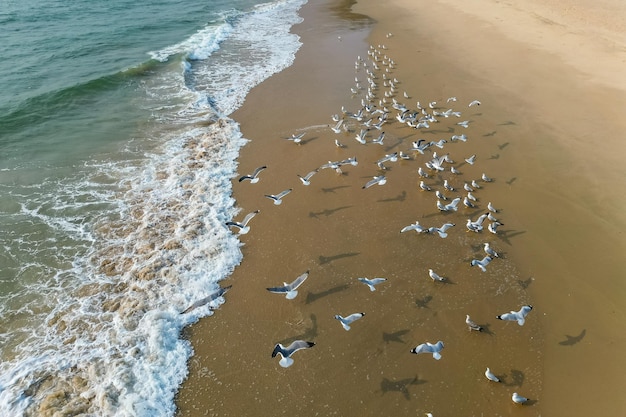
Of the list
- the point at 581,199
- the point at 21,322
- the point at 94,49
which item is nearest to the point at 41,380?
the point at 21,322

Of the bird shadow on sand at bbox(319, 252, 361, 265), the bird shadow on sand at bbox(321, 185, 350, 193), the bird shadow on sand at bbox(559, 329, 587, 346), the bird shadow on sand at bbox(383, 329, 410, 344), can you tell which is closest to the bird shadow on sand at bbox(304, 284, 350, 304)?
the bird shadow on sand at bbox(319, 252, 361, 265)

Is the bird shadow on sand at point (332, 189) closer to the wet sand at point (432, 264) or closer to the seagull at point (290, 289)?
the wet sand at point (432, 264)

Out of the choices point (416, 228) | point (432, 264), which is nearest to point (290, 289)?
point (432, 264)

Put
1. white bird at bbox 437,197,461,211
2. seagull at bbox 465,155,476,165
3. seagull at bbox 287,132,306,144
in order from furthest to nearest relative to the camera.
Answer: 1. seagull at bbox 287,132,306,144
2. seagull at bbox 465,155,476,165
3. white bird at bbox 437,197,461,211

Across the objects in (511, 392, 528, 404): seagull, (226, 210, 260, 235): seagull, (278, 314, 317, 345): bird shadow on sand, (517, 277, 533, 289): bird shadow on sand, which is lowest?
(511, 392, 528, 404): seagull

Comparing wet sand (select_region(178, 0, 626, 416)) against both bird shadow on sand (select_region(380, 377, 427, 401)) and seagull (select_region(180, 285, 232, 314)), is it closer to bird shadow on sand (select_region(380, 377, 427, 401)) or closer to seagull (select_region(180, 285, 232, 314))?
bird shadow on sand (select_region(380, 377, 427, 401))

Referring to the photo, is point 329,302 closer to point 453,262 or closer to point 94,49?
point 453,262
